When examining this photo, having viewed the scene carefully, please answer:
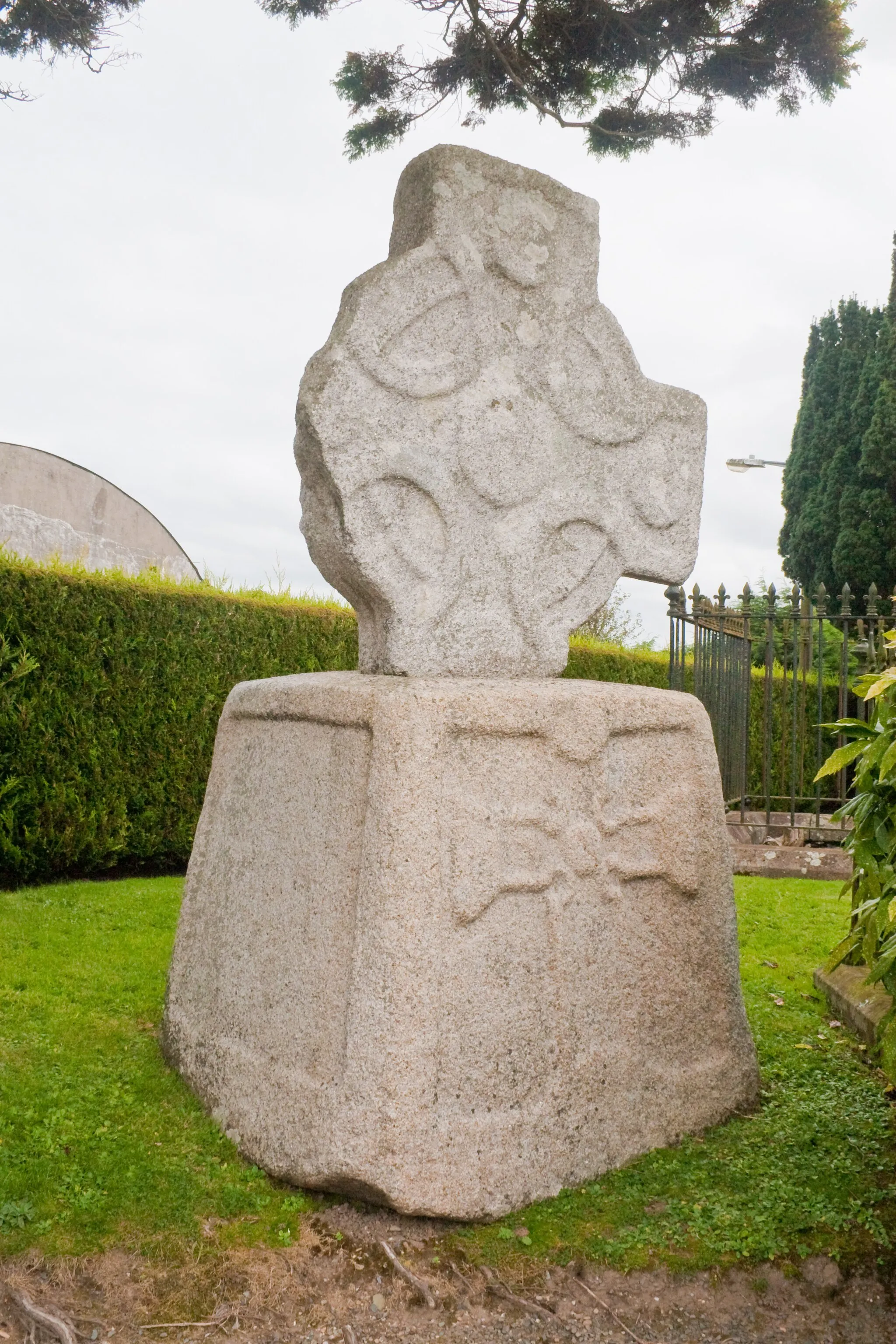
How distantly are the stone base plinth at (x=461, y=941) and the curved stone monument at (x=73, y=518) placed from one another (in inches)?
368

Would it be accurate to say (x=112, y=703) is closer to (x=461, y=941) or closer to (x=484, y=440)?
(x=484, y=440)

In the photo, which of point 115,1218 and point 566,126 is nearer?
point 115,1218

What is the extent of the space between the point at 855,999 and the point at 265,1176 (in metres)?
2.26

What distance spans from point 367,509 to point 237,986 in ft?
4.34

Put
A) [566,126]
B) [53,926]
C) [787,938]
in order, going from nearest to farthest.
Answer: [53,926] < [787,938] < [566,126]

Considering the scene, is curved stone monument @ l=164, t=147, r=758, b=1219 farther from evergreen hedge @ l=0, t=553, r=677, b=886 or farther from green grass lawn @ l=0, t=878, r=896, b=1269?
evergreen hedge @ l=0, t=553, r=677, b=886

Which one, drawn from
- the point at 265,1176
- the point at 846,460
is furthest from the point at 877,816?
the point at 846,460

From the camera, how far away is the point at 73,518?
1320 cm

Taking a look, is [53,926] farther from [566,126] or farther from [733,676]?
[733,676]

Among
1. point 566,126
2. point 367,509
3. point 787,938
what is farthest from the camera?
point 566,126

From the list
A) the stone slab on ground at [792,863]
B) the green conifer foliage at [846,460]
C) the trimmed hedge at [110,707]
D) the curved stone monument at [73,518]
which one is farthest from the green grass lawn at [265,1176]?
the green conifer foliage at [846,460]

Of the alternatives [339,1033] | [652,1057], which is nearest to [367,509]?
[339,1033]

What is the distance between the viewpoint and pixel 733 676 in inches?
348

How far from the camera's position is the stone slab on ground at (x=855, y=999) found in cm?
364
